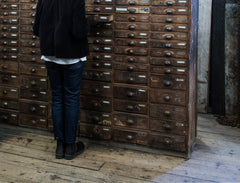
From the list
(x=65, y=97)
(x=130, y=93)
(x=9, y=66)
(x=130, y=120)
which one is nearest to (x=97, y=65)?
(x=130, y=93)

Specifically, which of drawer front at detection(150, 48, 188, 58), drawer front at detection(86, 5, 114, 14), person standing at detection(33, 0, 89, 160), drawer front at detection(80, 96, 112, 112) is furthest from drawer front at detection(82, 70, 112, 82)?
drawer front at detection(86, 5, 114, 14)

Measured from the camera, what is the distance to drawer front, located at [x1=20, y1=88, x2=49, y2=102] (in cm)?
380

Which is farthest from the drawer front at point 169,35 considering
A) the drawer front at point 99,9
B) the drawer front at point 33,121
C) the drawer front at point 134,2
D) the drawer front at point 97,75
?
the drawer front at point 33,121

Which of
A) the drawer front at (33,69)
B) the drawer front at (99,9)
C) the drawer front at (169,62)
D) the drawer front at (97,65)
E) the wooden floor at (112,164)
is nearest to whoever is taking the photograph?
the wooden floor at (112,164)

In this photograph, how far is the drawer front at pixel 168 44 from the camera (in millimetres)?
3084

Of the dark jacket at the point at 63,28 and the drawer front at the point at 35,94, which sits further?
the drawer front at the point at 35,94

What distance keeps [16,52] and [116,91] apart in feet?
4.84

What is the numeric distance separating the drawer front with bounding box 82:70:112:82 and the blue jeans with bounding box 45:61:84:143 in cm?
43

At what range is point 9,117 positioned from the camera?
13.4 ft

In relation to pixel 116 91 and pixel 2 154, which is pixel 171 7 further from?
pixel 2 154

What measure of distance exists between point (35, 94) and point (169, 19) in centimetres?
191

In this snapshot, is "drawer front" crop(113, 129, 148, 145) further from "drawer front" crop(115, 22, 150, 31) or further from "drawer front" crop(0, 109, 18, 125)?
"drawer front" crop(0, 109, 18, 125)

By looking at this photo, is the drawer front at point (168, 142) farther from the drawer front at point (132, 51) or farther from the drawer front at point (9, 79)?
the drawer front at point (9, 79)

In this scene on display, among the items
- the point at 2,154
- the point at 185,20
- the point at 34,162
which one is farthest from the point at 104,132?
the point at 185,20
